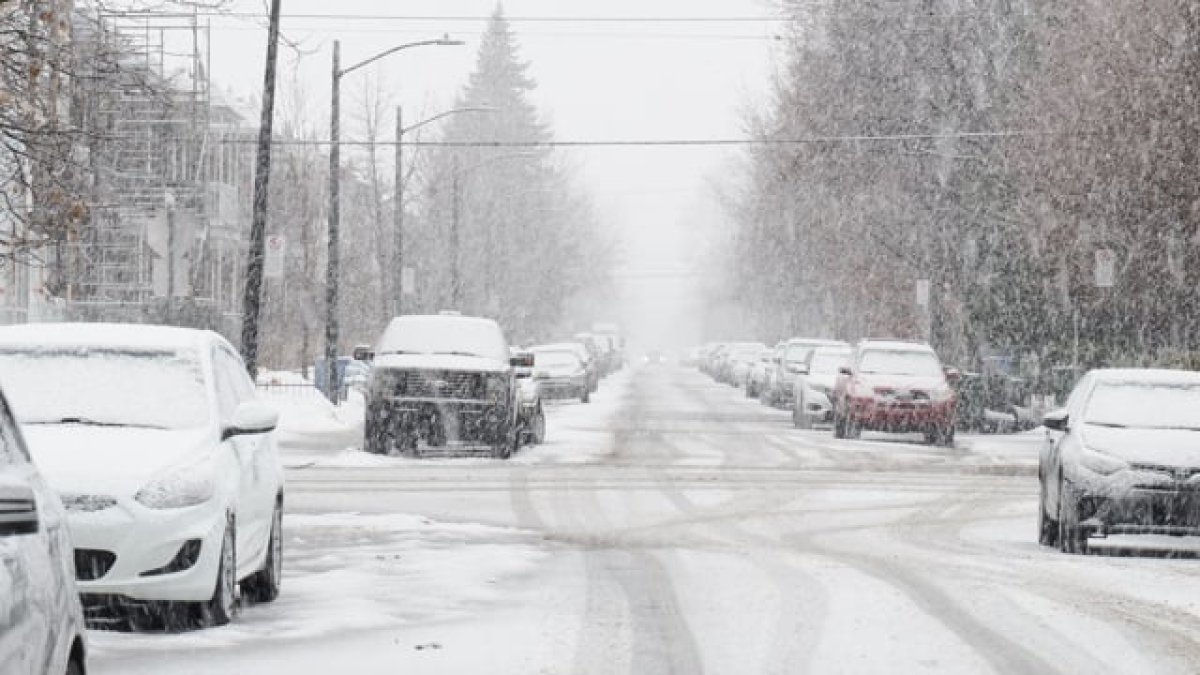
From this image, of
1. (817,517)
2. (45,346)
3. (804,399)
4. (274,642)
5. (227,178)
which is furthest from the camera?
(227,178)

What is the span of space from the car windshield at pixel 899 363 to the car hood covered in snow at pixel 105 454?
1036 inches

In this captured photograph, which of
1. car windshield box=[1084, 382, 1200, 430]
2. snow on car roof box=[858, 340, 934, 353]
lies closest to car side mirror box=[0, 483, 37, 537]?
car windshield box=[1084, 382, 1200, 430]

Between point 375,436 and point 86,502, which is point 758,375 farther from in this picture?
point 86,502

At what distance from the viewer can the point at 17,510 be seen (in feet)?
17.7

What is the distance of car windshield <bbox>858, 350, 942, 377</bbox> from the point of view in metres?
37.0

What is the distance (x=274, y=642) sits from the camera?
11062mm

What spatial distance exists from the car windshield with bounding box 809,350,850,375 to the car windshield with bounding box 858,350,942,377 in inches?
198

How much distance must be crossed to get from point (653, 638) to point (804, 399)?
31864mm

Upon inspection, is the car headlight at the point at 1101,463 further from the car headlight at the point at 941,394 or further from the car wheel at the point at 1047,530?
the car headlight at the point at 941,394

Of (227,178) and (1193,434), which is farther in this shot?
(227,178)

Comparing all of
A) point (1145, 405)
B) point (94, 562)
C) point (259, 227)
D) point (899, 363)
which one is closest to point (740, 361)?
point (899, 363)

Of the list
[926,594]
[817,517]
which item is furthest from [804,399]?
[926,594]

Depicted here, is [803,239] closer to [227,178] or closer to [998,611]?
[227,178]

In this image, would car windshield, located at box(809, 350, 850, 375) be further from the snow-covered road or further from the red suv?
the snow-covered road
